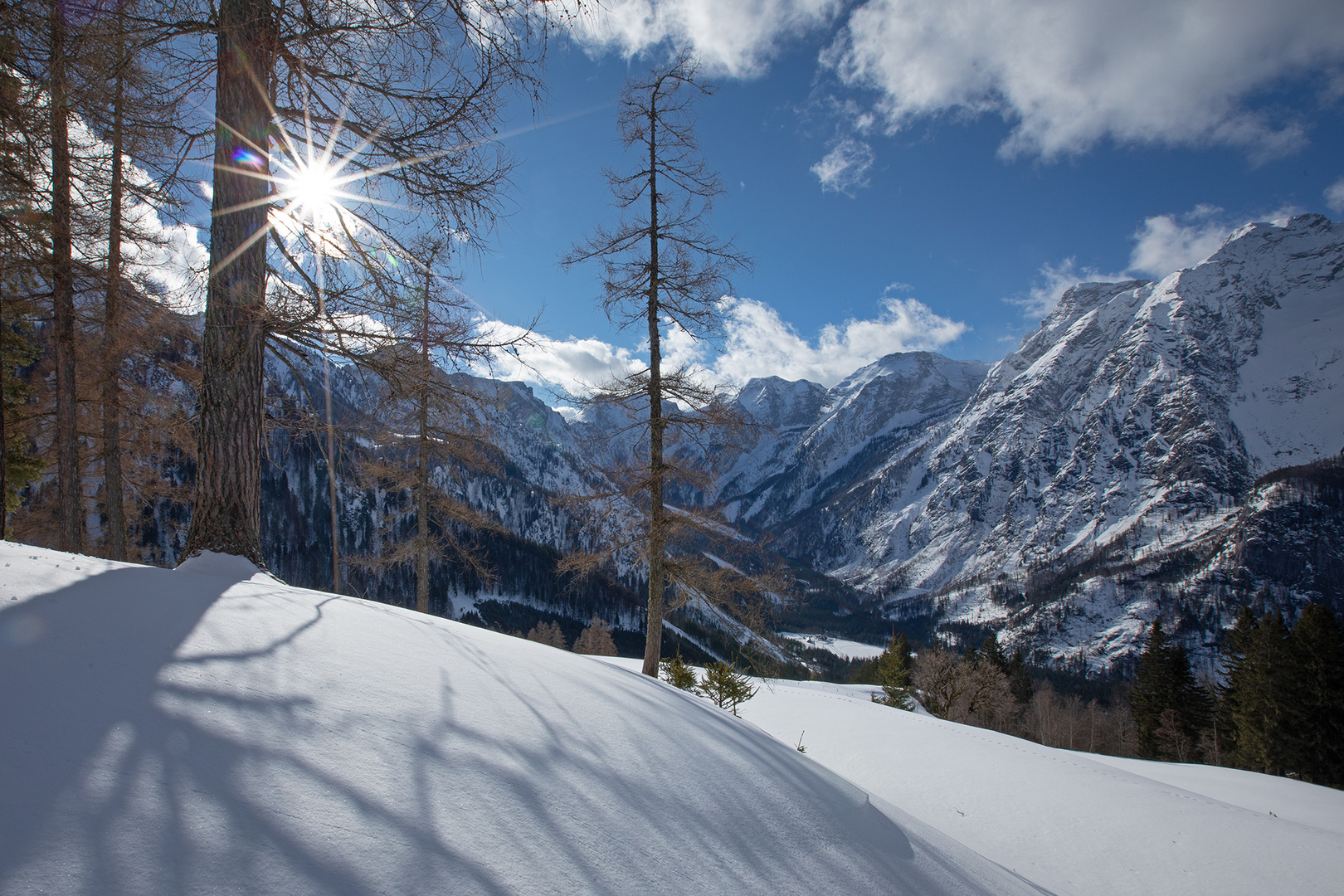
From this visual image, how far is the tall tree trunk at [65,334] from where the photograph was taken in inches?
282

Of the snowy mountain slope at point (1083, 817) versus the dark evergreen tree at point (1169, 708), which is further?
the dark evergreen tree at point (1169, 708)

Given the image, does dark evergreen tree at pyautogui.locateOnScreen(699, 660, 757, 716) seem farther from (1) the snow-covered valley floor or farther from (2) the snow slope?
(2) the snow slope

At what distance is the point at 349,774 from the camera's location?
68.6 inches

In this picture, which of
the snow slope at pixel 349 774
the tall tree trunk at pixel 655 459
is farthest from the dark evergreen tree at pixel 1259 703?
the snow slope at pixel 349 774

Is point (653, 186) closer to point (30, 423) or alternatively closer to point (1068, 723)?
point (30, 423)

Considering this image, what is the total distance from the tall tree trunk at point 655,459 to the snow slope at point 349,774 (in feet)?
18.1

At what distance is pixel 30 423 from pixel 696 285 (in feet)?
41.0

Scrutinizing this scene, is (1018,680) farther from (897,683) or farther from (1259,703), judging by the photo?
(897,683)

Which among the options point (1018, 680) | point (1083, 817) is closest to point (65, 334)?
point (1083, 817)

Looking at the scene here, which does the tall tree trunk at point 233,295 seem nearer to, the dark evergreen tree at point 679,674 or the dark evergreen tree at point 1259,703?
the dark evergreen tree at point 679,674

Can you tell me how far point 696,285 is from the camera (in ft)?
30.1

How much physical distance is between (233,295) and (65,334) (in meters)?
6.52

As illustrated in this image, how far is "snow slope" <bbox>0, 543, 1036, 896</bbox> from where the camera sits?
133 cm

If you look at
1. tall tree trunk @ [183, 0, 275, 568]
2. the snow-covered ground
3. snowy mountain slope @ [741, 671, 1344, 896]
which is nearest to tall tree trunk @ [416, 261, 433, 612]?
tall tree trunk @ [183, 0, 275, 568]
